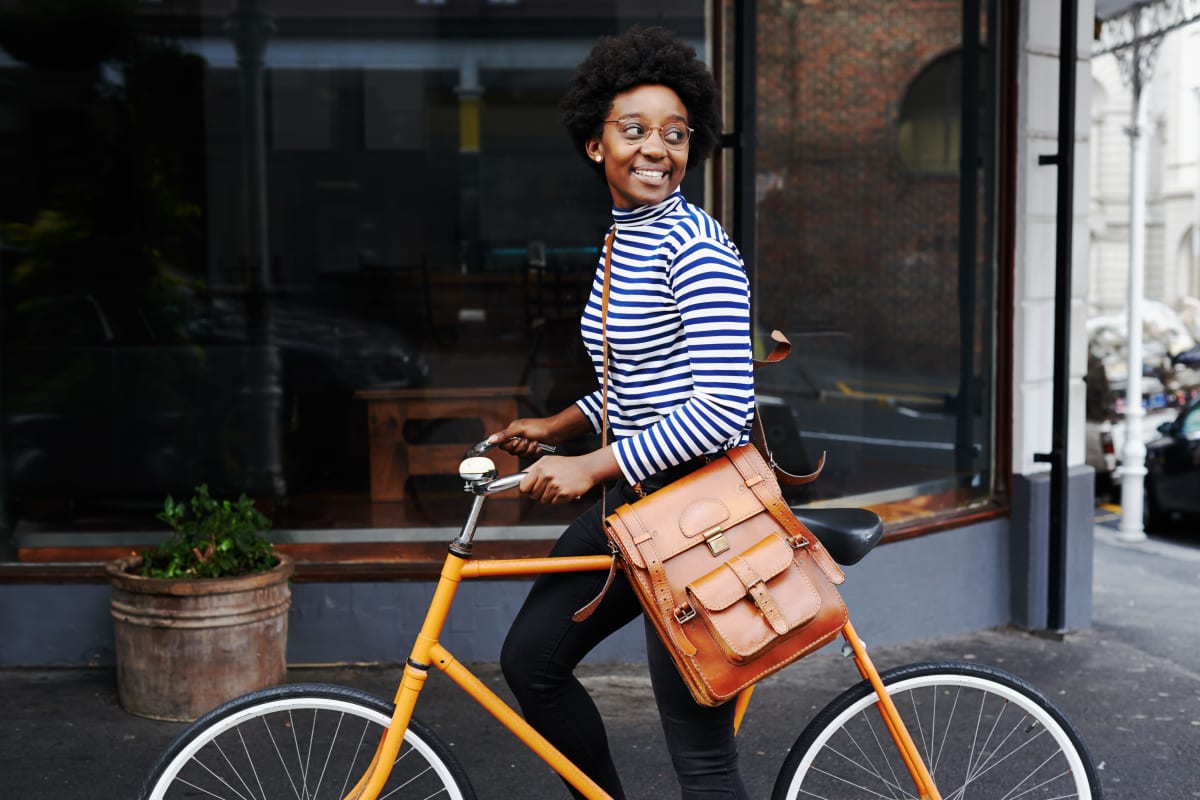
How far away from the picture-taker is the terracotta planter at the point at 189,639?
15.6 ft

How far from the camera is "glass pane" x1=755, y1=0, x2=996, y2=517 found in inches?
251

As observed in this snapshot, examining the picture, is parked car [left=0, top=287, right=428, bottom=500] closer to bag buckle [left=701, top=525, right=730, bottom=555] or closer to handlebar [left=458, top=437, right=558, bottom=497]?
handlebar [left=458, top=437, right=558, bottom=497]

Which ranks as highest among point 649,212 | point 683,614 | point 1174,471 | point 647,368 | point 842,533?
point 649,212

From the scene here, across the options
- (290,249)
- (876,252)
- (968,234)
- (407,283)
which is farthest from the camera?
(290,249)

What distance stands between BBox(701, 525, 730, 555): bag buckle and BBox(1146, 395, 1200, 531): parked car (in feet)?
31.6

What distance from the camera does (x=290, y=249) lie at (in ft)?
43.4

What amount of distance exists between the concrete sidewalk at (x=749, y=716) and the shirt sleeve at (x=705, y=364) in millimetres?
1948

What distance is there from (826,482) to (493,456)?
1.64m

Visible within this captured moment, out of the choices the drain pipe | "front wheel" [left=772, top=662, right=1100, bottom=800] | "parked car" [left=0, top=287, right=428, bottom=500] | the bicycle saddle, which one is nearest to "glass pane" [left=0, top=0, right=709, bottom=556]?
"parked car" [left=0, top=287, right=428, bottom=500]

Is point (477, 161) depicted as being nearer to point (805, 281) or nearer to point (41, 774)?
point (805, 281)

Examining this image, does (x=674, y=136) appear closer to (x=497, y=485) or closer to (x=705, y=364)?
(x=705, y=364)

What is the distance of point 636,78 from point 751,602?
1.09 meters

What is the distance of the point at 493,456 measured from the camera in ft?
21.9

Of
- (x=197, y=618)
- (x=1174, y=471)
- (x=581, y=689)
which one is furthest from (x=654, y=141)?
(x=1174, y=471)
